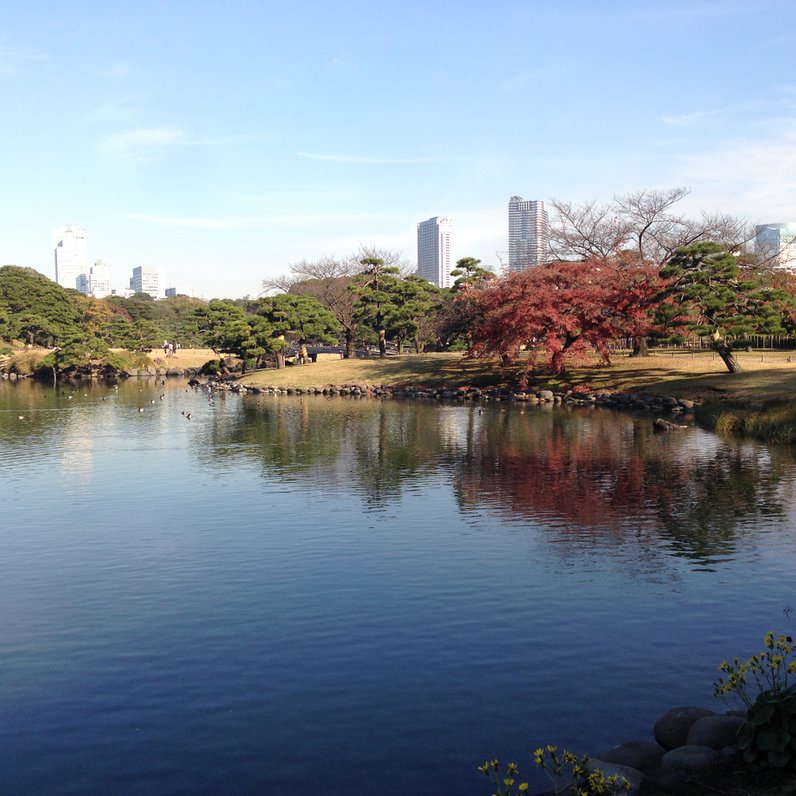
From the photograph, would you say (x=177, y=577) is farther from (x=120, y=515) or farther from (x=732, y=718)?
(x=732, y=718)

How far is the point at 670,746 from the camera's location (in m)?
8.72

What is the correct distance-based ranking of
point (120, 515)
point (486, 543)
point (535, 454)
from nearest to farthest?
point (486, 543) < point (120, 515) < point (535, 454)

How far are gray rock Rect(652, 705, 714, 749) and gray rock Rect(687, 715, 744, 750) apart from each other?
0.60 feet

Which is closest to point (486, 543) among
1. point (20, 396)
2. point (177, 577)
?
point (177, 577)

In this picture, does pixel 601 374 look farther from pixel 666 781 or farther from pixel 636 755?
pixel 666 781

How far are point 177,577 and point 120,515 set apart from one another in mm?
6359

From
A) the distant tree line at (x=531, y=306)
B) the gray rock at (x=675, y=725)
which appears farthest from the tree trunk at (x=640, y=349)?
the gray rock at (x=675, y=725)

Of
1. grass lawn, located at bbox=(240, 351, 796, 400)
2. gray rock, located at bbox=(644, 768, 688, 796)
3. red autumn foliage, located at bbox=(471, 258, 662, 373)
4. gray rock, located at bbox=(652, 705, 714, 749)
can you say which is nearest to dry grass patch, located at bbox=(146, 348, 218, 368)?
grass lawn, located at bbox=(240, 351, 796, 400)

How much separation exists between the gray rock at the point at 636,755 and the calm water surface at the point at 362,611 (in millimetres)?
764

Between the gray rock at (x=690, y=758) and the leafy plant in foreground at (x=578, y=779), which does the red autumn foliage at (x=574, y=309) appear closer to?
the gray rock at (x=690, y=758)

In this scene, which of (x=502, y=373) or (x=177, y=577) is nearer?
(x=177, y=577)

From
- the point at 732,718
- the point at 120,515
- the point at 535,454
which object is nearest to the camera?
Result: the point at 732,718

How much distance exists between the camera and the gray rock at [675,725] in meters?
8.74

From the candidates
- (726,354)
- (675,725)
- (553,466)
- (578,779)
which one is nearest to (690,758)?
(675,725)
